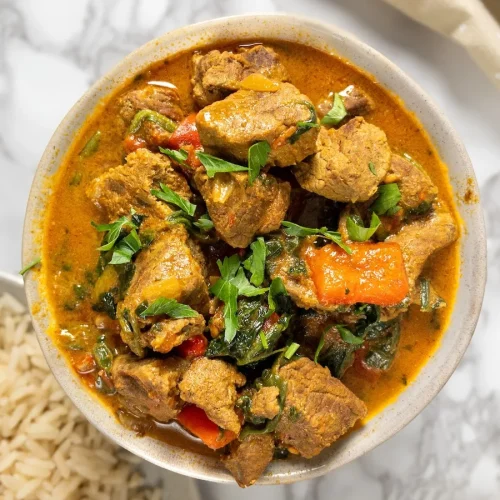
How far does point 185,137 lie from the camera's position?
353 cm

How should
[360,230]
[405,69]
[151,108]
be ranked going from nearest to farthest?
[360,230] → [151,108] → [405,69]

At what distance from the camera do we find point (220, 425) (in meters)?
3.34

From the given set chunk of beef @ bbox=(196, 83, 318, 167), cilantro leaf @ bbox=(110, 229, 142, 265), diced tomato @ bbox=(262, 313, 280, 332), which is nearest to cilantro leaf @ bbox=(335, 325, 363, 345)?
diced tomato @ bbox=(262, 313, 280, 332)

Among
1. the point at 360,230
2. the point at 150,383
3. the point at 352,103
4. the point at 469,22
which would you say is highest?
the point at 469,22

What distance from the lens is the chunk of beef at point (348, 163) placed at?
129 inches

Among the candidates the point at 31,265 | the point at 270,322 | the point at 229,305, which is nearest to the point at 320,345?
the point at 270,322

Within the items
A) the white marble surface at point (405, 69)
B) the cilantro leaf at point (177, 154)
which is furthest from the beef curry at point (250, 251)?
the white marble surface at point (405, 69)

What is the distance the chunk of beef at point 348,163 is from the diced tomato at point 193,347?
3.36 ft

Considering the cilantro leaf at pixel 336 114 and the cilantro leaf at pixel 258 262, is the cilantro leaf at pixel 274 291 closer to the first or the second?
the cilantro leaf at pixel 258 262

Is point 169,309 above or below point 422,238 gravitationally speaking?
below

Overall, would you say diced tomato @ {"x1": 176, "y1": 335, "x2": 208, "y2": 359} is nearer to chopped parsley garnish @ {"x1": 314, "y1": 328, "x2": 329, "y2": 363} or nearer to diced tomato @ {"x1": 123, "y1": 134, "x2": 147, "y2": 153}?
chopped parsley garnish @ {"x1": 314, "y1": 328, "x2": 329, "y2": 363}

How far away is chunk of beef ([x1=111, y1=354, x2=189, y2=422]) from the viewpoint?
327 cm

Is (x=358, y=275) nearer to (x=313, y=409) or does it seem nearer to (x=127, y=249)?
(x=313, y=409)

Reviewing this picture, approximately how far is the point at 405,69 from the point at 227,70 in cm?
157
